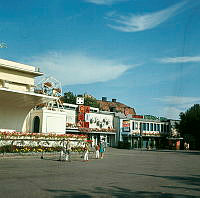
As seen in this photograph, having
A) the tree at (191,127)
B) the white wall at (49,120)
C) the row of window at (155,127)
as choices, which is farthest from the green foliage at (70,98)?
the white wall at (49,120)

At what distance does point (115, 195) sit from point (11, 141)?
22.9 metres

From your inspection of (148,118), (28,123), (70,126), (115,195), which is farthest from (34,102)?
(148,118)

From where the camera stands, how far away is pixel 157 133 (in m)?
75.7

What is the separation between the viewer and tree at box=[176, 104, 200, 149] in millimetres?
65750

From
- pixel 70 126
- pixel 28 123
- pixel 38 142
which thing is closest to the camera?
pixel 38 142

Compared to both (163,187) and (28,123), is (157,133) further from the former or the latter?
(163,187)

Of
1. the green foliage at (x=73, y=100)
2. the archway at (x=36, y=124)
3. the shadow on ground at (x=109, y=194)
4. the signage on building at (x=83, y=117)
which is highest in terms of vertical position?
the green foliage at (x=73, y=100)

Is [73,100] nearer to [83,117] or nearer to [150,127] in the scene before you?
[150,127]

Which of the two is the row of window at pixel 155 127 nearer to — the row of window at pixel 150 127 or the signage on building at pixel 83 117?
the row of window at pixel 150 127

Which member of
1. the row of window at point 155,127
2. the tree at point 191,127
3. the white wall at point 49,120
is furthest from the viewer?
the row of window at point 155,127

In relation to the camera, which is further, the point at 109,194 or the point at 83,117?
the point at 83,117

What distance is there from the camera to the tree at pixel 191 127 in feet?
216

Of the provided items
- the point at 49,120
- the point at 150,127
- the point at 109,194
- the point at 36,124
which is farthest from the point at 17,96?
the point at 150,127

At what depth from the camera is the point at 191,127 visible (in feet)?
218
